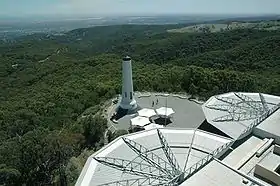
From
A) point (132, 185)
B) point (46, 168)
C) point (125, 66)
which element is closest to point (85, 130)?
point (46, 168)

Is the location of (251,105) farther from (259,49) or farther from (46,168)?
(259,49)

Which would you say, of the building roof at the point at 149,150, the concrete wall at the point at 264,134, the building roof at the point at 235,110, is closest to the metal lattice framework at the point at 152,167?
the building roof at the point at 149,150

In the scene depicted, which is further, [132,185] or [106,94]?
[106,94]

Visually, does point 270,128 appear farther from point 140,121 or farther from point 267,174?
point 140,121

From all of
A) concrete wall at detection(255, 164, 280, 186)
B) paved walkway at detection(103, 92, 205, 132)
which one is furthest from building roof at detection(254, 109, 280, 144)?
paved walkway at detection(103, 92, 205, 132)

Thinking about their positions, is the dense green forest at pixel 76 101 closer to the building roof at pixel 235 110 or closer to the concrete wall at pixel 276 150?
the building roof at pixel 235 110

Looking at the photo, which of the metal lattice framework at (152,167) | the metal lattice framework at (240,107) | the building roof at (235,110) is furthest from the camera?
the metal lattice framework at (240,107)

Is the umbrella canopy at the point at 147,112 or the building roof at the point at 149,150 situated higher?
the building roof at the point at 149,150
